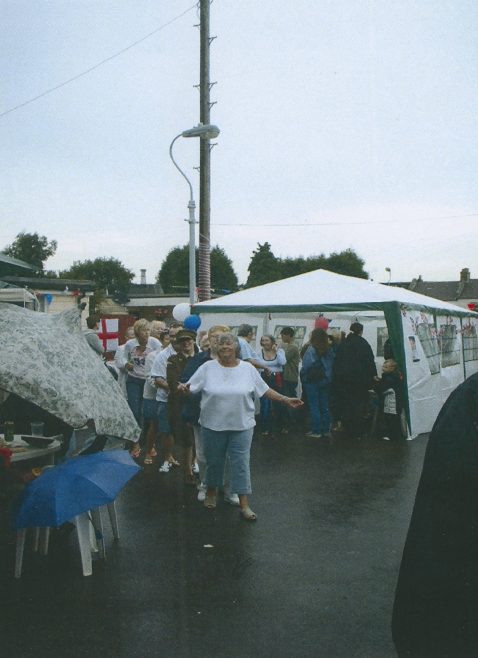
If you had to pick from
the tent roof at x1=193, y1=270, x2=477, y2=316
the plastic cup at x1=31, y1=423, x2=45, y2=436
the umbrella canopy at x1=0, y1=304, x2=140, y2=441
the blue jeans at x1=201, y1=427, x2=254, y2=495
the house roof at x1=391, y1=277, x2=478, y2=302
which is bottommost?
the blue jeans at x1=201, y1=427, x2=254, y2=495

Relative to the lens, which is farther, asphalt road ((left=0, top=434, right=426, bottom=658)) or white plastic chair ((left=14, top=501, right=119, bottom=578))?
white plastic chair ((left=14, top=501, right=119, bottom=578))

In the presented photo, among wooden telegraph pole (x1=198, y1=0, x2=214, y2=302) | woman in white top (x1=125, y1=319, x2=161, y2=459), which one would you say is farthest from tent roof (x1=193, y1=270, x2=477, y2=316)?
woman in white top (x1=125, y1=319, x2=161, y2=459)

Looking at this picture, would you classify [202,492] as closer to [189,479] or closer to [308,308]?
[189,479]

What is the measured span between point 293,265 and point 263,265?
6.29 m

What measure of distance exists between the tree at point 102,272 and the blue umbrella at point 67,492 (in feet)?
274

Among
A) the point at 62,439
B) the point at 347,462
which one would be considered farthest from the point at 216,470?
the point at 347,462

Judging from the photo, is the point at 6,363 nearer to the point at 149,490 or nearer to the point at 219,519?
the point at 219,519

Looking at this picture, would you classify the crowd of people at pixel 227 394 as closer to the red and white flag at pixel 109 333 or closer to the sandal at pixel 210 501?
the sandal at pixel 210 501

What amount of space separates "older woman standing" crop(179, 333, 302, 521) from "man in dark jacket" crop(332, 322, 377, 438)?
5337mm

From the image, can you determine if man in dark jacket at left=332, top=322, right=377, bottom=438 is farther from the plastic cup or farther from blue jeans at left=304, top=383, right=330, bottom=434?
the plastic cup

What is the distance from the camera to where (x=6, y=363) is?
4406mm

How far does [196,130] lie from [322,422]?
702 centimetres

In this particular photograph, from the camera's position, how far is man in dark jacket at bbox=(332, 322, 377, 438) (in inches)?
455

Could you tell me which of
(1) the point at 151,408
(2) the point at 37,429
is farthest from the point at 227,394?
(1) the point at 151,408
